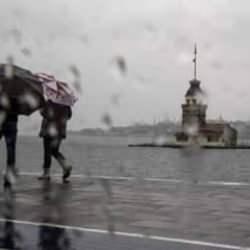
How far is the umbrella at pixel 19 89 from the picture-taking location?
1052cm

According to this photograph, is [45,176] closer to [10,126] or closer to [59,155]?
[59,155]

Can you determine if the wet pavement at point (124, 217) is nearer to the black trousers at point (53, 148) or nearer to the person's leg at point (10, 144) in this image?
the person's leg at point (10, 144)

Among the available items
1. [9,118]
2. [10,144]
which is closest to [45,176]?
[10,144]

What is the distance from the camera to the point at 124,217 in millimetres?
7879

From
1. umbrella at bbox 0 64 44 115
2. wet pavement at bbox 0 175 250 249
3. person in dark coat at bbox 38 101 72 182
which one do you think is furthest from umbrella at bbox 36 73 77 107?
wet pavement at bbox 0 175 250 249

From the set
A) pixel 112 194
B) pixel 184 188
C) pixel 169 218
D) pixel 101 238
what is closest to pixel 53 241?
pixel 101 238

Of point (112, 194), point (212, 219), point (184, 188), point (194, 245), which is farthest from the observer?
point (184, 188)

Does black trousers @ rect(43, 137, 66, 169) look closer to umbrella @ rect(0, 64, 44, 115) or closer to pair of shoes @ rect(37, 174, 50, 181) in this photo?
pair of shoes @ rect(37, 174, 50, 181)

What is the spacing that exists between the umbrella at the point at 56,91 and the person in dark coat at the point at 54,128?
10 cm

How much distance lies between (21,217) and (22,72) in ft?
12.0

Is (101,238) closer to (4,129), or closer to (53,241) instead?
(53,241)

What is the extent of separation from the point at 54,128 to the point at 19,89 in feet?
5.54

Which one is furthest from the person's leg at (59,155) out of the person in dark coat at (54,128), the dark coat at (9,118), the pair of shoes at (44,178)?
the dark coat at (9,118)

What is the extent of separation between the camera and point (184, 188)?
11.5 m
